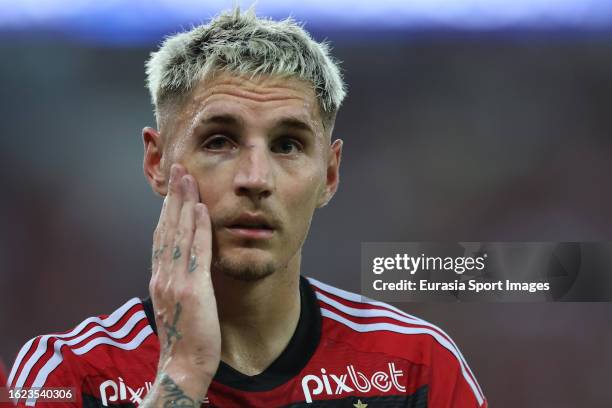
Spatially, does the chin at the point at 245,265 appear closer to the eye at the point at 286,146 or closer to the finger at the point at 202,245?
the finger at the point at 202,245

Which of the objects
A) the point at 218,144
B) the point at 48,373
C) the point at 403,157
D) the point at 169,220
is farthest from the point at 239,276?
the point at 403,157

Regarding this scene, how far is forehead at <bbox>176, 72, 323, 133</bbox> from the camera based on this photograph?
2.39 metres

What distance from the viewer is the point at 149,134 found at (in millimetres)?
2658

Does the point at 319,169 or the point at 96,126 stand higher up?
the point at 96,126

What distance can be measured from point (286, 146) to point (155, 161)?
52 cm

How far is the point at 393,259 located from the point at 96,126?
7.09 feet

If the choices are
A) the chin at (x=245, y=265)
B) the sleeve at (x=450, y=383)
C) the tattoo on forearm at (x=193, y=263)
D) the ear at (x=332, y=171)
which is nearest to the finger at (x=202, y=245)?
the tattoo on forearm at (x=193, y=263)

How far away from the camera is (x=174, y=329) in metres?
2.18

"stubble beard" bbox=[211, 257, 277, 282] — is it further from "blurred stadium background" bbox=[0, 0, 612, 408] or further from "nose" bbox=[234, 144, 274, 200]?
"blurred stadium background" bbox=[0, 0, 612, 408]

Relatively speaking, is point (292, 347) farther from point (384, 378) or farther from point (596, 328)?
point (596, 328)

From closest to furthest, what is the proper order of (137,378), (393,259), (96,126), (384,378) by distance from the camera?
(137,378), (384,378), (393,259), (96,126)

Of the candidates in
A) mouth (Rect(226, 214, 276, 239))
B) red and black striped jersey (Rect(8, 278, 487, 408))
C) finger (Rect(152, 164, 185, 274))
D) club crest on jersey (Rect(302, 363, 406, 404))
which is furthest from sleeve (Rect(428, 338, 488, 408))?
finger (Rect(152, 164, 185, 274))

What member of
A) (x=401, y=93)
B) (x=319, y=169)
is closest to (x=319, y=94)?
(x=319, y=169)

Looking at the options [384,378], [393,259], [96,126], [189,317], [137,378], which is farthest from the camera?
[96,126]
